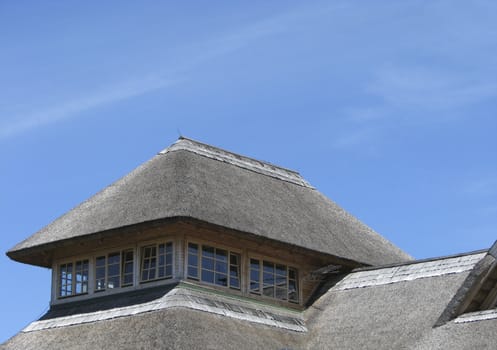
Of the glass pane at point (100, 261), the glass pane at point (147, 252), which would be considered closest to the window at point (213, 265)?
the glass pane at point (147, 252)

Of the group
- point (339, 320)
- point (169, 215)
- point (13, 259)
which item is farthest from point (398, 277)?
point (13, 259)

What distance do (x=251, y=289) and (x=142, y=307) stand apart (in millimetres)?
3938

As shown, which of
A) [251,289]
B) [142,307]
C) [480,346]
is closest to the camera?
[480,346]

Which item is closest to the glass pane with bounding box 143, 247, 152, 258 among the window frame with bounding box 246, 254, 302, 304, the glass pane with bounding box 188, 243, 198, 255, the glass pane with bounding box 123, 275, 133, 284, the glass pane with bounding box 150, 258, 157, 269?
the glass pane with bounding box 150, 258, 157, 269

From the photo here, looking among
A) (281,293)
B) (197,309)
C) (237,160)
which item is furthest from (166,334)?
(237,160)

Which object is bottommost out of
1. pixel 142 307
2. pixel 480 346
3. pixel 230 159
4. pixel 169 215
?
pixel 480 346

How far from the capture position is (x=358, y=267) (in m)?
35.7

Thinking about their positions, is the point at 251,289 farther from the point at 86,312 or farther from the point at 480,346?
the point at 480,346

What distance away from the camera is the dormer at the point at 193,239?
32312 mm

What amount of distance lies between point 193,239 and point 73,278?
4.32m

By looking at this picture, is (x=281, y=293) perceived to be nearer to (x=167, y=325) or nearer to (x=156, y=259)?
(x=156, y=259)

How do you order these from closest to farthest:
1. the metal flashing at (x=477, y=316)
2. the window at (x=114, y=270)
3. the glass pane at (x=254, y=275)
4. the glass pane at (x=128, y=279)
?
the metal flashing at (x=477, y=316) → the glass pane at (x=128, y=279) → the window at (x=114, y=270) → the glass pane at (x=254, y=275)

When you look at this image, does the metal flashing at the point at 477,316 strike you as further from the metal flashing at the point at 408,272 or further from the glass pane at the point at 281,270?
the glass pane at the point at 281,270

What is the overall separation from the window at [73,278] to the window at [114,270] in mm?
558
